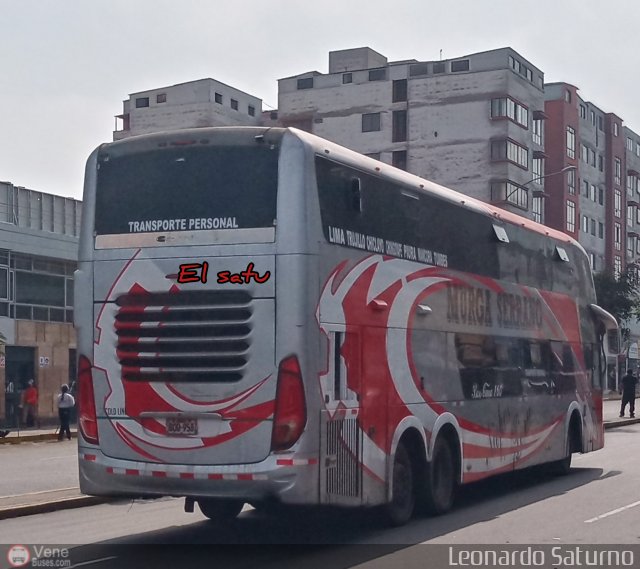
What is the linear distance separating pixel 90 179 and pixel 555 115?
7562 cm

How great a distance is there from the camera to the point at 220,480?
35.8 feet

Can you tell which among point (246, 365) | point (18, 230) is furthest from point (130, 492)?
point (18, 230)

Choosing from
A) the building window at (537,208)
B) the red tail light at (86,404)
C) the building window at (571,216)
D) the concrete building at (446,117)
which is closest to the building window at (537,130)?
the concrete building at (446,117)

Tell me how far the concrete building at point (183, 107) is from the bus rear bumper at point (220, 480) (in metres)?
74.2

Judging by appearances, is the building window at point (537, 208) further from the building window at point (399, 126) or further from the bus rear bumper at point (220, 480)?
the bus rear bumper at point (220, 480)

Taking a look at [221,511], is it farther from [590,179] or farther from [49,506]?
[590,179]

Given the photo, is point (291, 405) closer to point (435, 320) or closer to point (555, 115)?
point (435, 320)

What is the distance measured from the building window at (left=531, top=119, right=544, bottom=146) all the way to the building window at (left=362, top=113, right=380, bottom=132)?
1081 cm

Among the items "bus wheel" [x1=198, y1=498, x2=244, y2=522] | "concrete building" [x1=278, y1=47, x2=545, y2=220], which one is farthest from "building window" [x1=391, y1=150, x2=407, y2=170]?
"bus wheel" [x1=198, y1=498, x2=244, y2=522]

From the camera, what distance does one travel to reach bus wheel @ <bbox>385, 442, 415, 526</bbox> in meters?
12.9

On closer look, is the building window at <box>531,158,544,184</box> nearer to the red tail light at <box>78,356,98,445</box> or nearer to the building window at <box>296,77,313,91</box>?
the building window at <box>296,77,313,91</box>

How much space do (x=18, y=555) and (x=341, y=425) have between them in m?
3.39

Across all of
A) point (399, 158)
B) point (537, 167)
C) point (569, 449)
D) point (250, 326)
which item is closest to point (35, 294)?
point (569, 449)

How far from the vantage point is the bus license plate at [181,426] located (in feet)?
36.6
